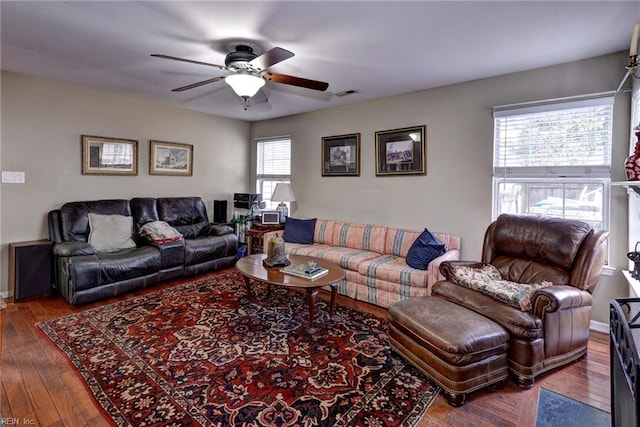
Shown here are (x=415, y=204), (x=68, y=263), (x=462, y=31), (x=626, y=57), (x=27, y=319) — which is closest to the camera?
(x=462, y=31)

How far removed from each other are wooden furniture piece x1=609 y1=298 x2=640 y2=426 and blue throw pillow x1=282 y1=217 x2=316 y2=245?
3620mm

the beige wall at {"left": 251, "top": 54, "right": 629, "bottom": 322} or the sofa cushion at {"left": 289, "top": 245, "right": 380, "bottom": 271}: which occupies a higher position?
the beige wall at {"left": 251, "top": 54, "right": 629, "bottom": 322}

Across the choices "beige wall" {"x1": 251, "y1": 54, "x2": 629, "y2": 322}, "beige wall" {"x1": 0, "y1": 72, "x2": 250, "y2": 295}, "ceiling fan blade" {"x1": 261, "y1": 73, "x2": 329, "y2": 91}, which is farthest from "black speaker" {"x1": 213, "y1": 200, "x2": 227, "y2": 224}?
"ceiling fan blade" {"x1": 261, "y1": 73, "x2": 329, "y2": 91}

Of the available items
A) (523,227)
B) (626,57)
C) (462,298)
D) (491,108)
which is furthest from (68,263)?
(626,57)

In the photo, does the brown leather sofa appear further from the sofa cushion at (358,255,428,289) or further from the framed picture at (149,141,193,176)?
the framed picture at (149,141,193,176)

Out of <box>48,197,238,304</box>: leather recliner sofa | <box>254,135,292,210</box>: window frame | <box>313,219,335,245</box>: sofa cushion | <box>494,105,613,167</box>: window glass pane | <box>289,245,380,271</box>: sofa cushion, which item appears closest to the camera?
<box>494,105,613,167</box>: window glass pane

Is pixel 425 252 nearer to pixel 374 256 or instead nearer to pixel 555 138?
pixel 374 256

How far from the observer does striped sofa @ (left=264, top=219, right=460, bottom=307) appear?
330cm

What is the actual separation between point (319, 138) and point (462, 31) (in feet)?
9.38

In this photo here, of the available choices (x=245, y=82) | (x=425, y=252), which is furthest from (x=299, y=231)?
(x=245, y=82)

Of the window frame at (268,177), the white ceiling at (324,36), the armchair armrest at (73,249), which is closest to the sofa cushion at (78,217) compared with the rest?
the armchair armrest at (73,249)

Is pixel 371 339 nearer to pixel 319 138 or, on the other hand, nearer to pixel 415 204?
pixel 415 204

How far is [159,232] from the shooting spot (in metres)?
4.28

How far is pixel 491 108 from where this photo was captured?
3449 mm
